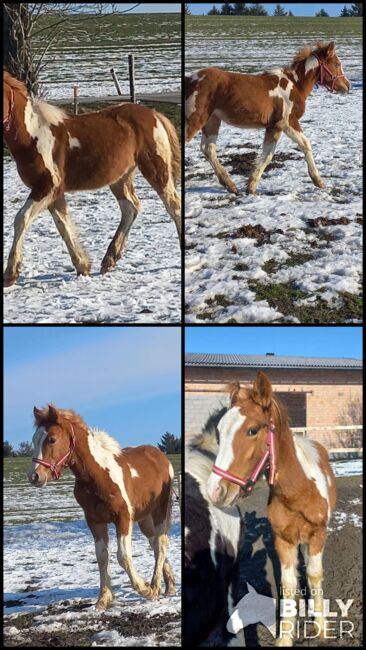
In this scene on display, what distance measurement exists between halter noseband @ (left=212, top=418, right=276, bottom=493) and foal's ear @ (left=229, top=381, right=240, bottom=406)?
30 cm

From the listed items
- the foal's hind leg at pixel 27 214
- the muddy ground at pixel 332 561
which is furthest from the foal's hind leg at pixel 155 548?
the foal's hind leg at pixel 27 214

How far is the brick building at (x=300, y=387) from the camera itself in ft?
21.5

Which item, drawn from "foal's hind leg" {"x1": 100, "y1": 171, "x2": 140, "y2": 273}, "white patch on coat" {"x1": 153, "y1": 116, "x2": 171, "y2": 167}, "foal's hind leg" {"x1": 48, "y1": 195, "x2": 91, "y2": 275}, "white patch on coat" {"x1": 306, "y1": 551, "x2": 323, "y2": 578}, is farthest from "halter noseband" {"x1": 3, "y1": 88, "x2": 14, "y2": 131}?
"white patch on coat" {"x1": 306, "y1": 551, "x2": 323, "y2": 578}

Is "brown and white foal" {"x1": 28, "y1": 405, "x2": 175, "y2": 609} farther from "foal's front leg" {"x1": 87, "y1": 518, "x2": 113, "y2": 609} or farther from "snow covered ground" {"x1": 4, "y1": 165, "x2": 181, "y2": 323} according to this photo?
"snow covered ground" {"x1": 4, "y1": 165, "x2": 181, "y2": 323}

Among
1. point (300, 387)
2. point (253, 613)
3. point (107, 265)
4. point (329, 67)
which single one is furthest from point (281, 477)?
point (329, 67)

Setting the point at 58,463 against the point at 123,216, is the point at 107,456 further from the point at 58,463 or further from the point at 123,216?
the point at 123,216

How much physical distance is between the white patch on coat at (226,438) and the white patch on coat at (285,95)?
3022 mm

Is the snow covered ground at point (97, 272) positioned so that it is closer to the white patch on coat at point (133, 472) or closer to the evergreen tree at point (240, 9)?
the white patch on coat at point (133, 472)

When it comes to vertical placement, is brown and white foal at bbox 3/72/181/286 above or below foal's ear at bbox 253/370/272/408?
above

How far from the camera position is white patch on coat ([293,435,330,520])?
20.4ft

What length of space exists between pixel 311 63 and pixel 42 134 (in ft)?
8.57

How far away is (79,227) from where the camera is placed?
7.72 m

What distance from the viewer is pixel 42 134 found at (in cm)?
668

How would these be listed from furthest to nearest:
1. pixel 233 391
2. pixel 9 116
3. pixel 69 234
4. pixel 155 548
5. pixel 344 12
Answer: pixel 344 12, pixel 69 234, pixel 155 548, pixel 9 116, pixel 233 391
